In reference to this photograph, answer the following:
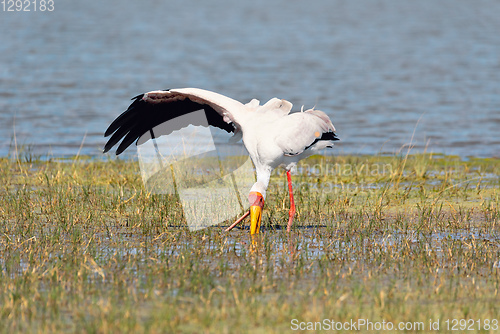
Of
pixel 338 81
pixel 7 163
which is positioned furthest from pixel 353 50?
pixel 7 163

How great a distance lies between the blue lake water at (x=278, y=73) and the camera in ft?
43.2

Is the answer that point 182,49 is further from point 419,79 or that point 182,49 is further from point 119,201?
point 119,201

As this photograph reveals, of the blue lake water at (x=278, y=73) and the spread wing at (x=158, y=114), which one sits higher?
the blue lake water at (x=278, y=73)

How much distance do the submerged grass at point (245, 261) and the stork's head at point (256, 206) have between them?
0.42ft

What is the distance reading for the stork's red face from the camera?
6137mm

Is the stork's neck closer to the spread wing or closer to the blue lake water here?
the spread wing

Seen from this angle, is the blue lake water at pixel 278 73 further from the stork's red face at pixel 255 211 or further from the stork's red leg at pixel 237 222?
the stork's red face at pixel 255 211

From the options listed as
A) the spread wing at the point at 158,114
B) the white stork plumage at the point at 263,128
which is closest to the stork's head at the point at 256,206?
the white stork plumage at the point at 263,128

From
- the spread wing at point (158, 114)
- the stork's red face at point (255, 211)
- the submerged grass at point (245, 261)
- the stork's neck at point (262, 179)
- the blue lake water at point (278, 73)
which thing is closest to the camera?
the submerged grass at point (245, 261)

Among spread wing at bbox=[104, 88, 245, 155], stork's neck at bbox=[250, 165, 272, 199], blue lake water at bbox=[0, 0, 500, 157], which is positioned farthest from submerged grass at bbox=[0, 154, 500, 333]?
blue lake water at bbox=[0, 0, 500, 157]

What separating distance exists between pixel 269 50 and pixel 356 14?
69.0 ft

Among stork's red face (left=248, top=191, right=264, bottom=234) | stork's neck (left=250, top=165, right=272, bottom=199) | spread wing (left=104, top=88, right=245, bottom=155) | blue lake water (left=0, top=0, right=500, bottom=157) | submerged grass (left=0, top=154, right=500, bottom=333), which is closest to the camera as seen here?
submerged grass (left=0, top=154, right=500, bottom=333)

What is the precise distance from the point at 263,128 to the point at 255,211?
0.73 metres

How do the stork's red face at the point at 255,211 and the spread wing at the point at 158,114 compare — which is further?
the spread wing at the point at 158,114
